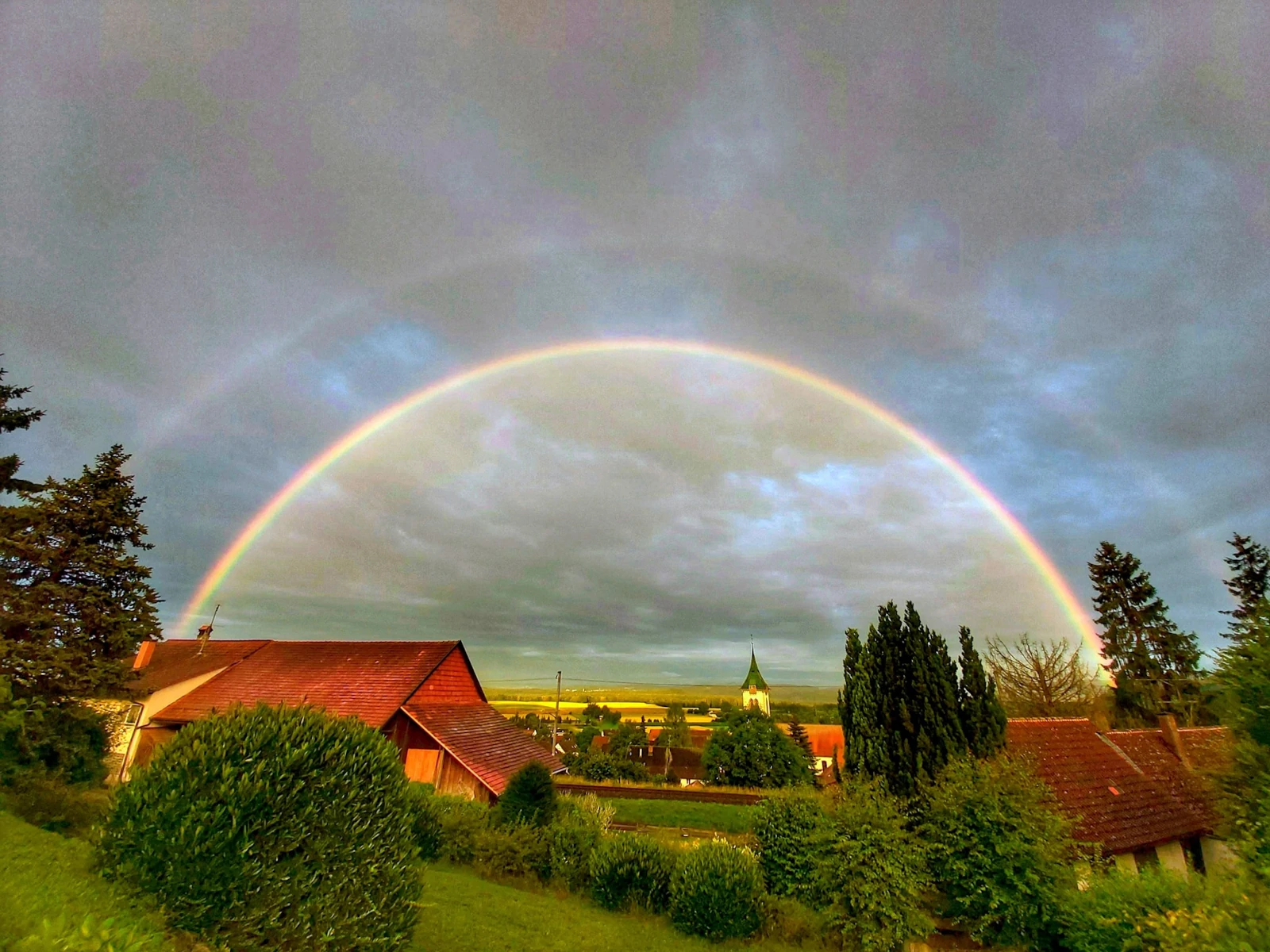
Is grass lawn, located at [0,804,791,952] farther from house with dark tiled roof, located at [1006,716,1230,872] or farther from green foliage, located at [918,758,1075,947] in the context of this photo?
house with dark tiled roof, located at [1006,716,1230,872]

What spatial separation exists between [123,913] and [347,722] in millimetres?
2393

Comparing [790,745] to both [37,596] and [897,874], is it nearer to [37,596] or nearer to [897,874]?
[897,874]

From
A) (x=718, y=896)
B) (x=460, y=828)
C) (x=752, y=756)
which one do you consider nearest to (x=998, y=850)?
(x=718, y=896)

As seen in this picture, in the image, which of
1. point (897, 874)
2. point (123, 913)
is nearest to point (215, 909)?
point (123, 913)

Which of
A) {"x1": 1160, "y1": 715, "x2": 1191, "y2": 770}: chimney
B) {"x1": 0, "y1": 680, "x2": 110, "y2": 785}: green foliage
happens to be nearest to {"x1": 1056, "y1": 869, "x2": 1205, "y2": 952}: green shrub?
{"x1": 1160, "y1": 715, "x2": 1191, "y2": 770}: chimney

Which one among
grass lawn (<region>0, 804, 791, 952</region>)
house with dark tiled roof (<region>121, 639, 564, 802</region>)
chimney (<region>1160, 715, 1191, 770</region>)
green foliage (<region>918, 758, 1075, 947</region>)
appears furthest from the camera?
house with dark tiled roof (<region>121, 639, 564, 802</region>)

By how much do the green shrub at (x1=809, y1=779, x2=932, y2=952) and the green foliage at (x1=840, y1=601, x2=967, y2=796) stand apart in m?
1.76

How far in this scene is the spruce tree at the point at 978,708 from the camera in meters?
14.4

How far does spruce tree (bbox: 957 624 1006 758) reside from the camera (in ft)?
47.4

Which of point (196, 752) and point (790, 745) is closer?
point (196, 752)

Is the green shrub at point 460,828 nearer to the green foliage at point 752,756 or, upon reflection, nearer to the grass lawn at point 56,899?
the grass lawn at point 56,899

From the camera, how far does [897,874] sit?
12031mm

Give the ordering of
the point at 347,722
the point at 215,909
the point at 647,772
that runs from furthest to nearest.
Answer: the point at 647,772
the point at 347,722
the point at 215,909

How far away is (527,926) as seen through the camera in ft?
36.6
